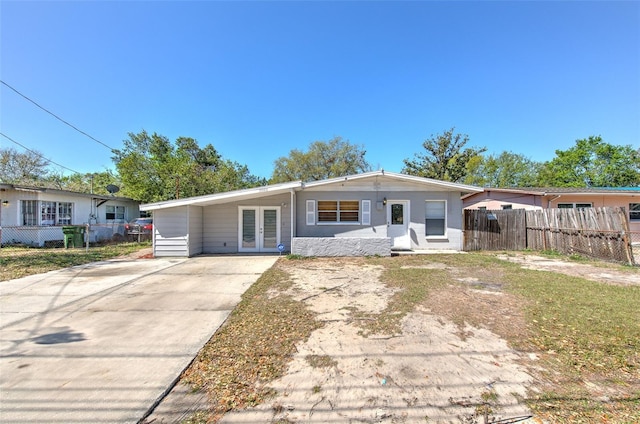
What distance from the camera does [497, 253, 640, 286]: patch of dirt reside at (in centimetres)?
622

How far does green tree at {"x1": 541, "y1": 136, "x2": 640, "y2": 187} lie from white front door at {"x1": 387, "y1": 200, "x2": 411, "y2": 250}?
2952cm

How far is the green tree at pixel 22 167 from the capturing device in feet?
87.4

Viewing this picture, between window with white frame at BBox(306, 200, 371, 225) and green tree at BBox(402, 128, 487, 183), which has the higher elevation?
green tree at BBox(402, 128, 487, 183)

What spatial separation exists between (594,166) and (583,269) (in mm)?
31986

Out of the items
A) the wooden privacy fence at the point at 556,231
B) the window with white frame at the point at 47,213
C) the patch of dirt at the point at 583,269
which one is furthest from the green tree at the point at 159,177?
the patch of dirt at the point at 583,269

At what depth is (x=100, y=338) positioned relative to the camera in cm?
342

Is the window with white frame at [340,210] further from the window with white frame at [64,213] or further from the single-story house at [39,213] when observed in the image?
the window with white frame at [64,213]

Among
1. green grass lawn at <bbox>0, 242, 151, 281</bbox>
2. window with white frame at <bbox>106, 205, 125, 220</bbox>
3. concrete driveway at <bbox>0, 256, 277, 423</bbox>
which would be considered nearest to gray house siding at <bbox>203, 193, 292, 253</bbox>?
green grass lawn at <bbox>0, 242, 151, 281</bbox>

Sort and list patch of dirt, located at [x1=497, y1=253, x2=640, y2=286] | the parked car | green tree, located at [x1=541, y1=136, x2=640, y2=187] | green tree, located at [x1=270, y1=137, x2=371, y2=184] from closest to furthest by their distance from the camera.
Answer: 1. patch of dirt, located at [x1=497, y1=253, x2=640, y2=286]
2. the parked car
3. green tree, located at [x1=541, y1=136, x2=640, y2=187]
4. green tree, located at [x1=270, y1=137, x2=371, y2=184]

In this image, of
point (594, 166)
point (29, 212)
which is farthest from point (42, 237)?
point (594, 166)

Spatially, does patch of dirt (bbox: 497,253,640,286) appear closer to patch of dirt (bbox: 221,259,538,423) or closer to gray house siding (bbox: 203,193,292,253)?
patch of dirt (bbox: 221,259,538,423)

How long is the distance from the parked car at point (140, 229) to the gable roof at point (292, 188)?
6693mm

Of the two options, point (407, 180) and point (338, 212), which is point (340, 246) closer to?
point (338, 212)

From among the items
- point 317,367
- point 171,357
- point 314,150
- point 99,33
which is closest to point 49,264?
point 99,33
